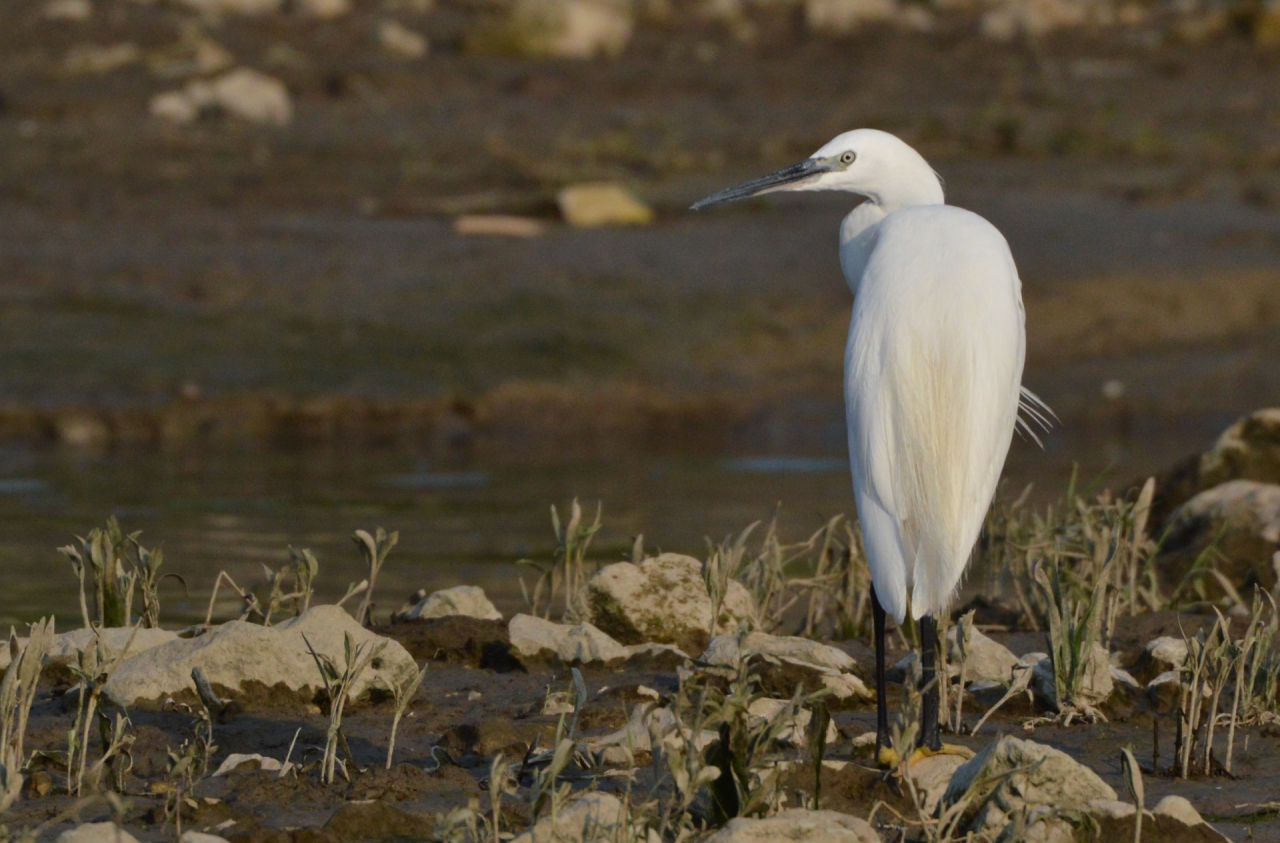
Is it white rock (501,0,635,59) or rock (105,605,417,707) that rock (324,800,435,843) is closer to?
rock (105,605,417,707)

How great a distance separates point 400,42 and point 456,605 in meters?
13.1

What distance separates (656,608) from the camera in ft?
13.8

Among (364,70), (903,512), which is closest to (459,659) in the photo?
(903,512)

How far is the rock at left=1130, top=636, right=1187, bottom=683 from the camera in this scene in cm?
393

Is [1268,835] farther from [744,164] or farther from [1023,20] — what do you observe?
[1023,20]

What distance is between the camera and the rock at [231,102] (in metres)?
14.1

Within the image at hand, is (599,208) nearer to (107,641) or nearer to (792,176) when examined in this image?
(792,176)

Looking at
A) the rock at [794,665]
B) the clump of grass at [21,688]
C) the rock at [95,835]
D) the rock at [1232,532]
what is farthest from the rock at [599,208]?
the rock at [95,835]

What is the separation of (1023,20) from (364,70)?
6.58m

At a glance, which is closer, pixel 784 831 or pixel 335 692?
pixel 784 831

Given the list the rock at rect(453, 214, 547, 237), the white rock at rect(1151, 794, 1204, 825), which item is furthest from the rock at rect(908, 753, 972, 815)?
the rock at rect(453, 214, 547, 237)

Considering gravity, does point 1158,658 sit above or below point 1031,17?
below

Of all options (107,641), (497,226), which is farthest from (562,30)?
(107,641)

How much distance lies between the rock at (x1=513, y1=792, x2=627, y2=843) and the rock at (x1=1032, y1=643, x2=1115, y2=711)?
123 centimetres
